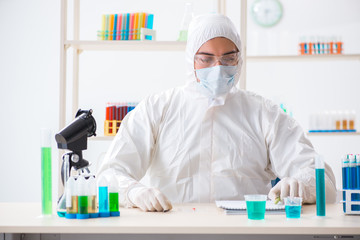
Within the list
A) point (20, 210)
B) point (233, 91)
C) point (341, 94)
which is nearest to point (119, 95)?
point (341, 94)

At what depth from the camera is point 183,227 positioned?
125 centimetres

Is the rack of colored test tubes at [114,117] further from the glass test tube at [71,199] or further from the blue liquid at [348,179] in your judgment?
the blue liquid at [348,179]

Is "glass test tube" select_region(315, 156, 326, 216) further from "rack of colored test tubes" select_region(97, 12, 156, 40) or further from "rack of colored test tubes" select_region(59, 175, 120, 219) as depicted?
"rack of colored test tubes" select_region(97, 12, 156, 40)

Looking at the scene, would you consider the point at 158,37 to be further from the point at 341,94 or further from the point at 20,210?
the point at 20,210

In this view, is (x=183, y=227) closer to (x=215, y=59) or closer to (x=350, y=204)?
(x=350, y=204)

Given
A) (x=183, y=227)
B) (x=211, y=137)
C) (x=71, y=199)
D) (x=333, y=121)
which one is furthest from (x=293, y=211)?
(x=333, y=121)

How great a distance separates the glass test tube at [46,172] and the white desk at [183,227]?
0.13ft

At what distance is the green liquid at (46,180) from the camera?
4.61ft

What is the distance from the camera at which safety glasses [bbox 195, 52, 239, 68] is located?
212cm

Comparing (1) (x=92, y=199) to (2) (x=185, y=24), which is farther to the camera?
(2) (x=185, y=24)

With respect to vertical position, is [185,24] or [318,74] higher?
[185,24]

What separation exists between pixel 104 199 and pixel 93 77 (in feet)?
10.2

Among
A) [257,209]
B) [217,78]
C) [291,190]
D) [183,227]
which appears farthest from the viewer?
[217,78]

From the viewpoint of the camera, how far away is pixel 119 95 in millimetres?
4410
